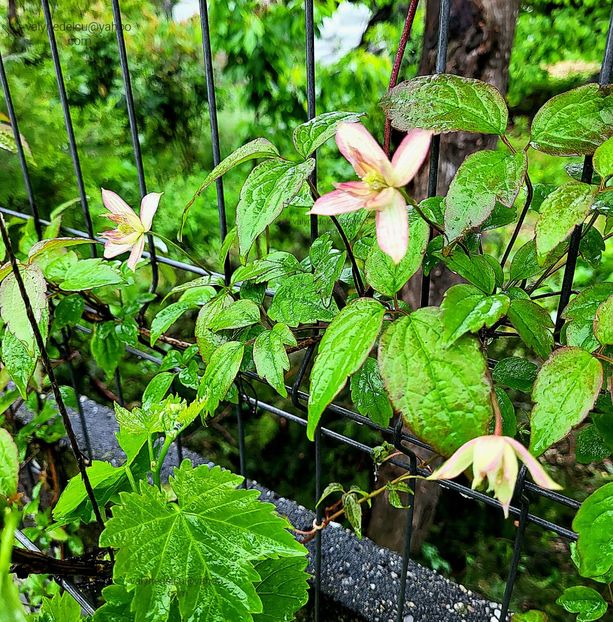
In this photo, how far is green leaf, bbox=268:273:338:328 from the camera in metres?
0.68

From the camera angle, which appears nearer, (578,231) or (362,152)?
(362,152)

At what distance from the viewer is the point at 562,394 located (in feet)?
1.70

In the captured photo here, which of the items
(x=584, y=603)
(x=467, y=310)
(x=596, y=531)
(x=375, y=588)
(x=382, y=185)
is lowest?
(x=375, y=588)

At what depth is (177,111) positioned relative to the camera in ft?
9.34

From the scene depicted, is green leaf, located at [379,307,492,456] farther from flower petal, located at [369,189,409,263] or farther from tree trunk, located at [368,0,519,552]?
tree trunk, located at [368,0,519,552]

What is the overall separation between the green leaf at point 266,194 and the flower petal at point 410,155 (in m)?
0.11

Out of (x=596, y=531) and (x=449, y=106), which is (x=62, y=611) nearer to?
(x=596, y=531)

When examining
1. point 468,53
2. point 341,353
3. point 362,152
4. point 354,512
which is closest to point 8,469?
point 354,512

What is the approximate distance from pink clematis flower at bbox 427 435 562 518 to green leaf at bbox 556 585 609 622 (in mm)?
389

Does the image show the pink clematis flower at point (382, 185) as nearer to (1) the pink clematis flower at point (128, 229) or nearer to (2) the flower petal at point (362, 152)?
(2) the flower petal at point (362, 152)

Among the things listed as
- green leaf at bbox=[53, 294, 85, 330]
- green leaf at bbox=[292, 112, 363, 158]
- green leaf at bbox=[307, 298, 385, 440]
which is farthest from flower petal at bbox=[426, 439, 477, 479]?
green leaf at bbox=[53, 294, 85, 330]

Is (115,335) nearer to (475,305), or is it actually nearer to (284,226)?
(475,305)

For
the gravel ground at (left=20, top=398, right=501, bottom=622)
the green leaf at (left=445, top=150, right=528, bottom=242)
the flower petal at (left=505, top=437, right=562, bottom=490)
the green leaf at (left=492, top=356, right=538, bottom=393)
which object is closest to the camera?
the flower petal at (left=505, top=437, right=562, bottom=490)

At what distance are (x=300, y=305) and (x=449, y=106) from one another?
272 mm
